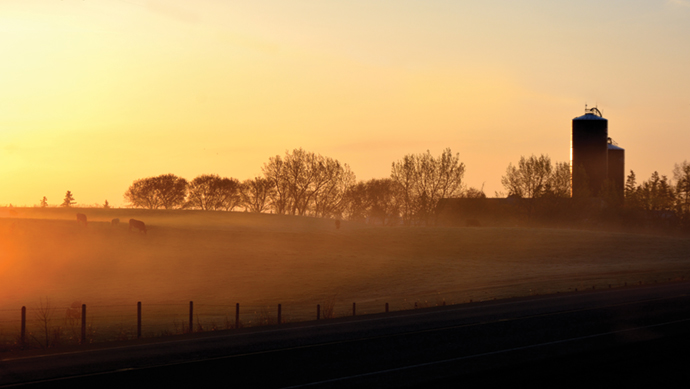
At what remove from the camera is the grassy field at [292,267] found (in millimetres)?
33188

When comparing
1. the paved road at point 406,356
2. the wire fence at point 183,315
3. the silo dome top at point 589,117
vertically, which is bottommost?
the wire fence at point 183,315

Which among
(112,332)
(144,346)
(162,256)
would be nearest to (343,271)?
(162,256)

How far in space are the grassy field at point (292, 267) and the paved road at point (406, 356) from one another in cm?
727

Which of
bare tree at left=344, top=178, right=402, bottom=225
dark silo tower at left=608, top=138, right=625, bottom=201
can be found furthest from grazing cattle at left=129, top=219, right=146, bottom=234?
dark silo tower at left=608, top=138, right=625, bottom=201

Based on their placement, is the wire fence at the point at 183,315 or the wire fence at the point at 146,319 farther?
the wire fence at the point at 183,315

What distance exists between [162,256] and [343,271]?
52.8 feet

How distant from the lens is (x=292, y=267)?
4881cm

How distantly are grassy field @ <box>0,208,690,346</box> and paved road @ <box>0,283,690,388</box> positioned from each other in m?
7.27

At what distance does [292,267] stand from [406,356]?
37083 mm

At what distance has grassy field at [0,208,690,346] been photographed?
109 ft

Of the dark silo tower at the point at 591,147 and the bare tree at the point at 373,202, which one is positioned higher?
the dark silo tower at the point at 591,147

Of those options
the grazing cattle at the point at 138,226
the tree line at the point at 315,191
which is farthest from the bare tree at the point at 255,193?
the grazing cattle at the point at 138,226

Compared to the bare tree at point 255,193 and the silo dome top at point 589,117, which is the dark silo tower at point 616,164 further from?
the bare tree at point 255,193

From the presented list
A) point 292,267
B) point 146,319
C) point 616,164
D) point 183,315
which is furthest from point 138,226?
point 616,164
